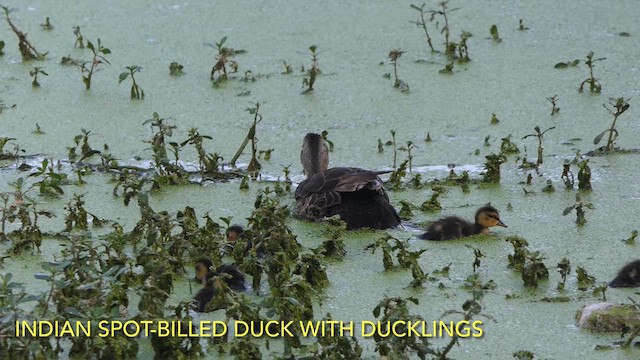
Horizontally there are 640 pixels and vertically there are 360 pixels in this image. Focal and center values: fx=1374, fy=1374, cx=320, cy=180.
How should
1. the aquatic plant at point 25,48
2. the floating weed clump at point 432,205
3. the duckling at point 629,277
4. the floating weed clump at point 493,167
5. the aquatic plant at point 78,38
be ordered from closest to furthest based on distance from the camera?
1. the duckling at point 629,277
2. the floating weed clump at point 432,205
3. the floating weed clump at point 493,167
4. the aquatic plant at point 25,48
5. the aquatic plant at point 78,38

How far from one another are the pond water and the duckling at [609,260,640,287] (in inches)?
2.0

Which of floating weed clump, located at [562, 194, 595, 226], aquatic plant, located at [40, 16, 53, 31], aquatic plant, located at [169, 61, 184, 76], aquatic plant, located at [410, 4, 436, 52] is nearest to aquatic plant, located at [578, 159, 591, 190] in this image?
floating weed clump, located at [562, 194, 595, 226]

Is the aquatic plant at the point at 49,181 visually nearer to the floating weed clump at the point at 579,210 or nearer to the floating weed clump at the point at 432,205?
the floating weed clump at the point at 432,205

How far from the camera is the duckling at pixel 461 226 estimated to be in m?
5.49

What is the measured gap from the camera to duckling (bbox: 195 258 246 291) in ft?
16.1

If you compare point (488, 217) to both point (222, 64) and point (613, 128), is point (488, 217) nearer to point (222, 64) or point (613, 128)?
point (613, 128)

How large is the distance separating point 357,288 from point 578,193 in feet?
4.56

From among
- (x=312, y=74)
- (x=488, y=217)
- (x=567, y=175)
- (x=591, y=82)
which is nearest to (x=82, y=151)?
(x=312, y=74)

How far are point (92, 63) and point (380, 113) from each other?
1748 millimetres

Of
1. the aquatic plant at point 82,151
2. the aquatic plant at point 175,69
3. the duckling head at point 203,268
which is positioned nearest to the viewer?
the duckling head at point 203,268

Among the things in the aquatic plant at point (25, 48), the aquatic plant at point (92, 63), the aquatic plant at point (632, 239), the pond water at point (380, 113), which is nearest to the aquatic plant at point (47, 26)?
the pond water at point (380, 113)

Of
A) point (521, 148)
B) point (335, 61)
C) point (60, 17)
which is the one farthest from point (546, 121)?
point (60, 17)

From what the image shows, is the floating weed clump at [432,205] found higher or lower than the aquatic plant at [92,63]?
lower

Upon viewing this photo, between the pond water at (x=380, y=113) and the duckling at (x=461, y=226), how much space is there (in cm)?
5
